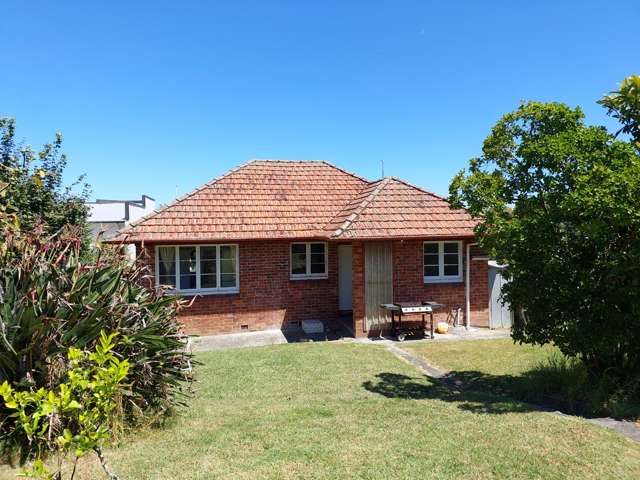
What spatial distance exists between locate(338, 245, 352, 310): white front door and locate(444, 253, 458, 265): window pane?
3.20 meters

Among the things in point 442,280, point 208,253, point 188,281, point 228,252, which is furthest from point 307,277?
point 442,280

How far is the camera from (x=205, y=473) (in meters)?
4.73

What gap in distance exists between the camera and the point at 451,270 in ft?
48.9

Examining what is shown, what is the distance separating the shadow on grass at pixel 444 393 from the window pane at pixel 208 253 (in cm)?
736

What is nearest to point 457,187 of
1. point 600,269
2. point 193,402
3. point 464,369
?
point 600,269

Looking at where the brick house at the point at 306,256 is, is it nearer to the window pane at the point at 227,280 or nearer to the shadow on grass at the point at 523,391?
the window pane at the point at 227,280

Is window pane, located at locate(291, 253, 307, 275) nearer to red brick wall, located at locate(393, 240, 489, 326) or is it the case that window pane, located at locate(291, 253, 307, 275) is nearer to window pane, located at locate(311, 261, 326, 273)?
window pane, located at locate(311, 261, 326, 273)

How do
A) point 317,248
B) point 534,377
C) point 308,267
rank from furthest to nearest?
1. point 317,248
2. point 308,267
3. point 534,377

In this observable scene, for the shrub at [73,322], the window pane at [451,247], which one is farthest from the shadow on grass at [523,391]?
the window pane at [451,247]

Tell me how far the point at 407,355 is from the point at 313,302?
4820 mm

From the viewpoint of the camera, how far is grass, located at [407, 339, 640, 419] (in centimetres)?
702

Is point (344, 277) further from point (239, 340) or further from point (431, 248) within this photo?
point (239, 340)

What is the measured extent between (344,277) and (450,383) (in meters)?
7.40

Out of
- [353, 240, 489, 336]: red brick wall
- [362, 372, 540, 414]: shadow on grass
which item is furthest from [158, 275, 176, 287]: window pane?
[362, 372, 540, 414]: shadow on grass
